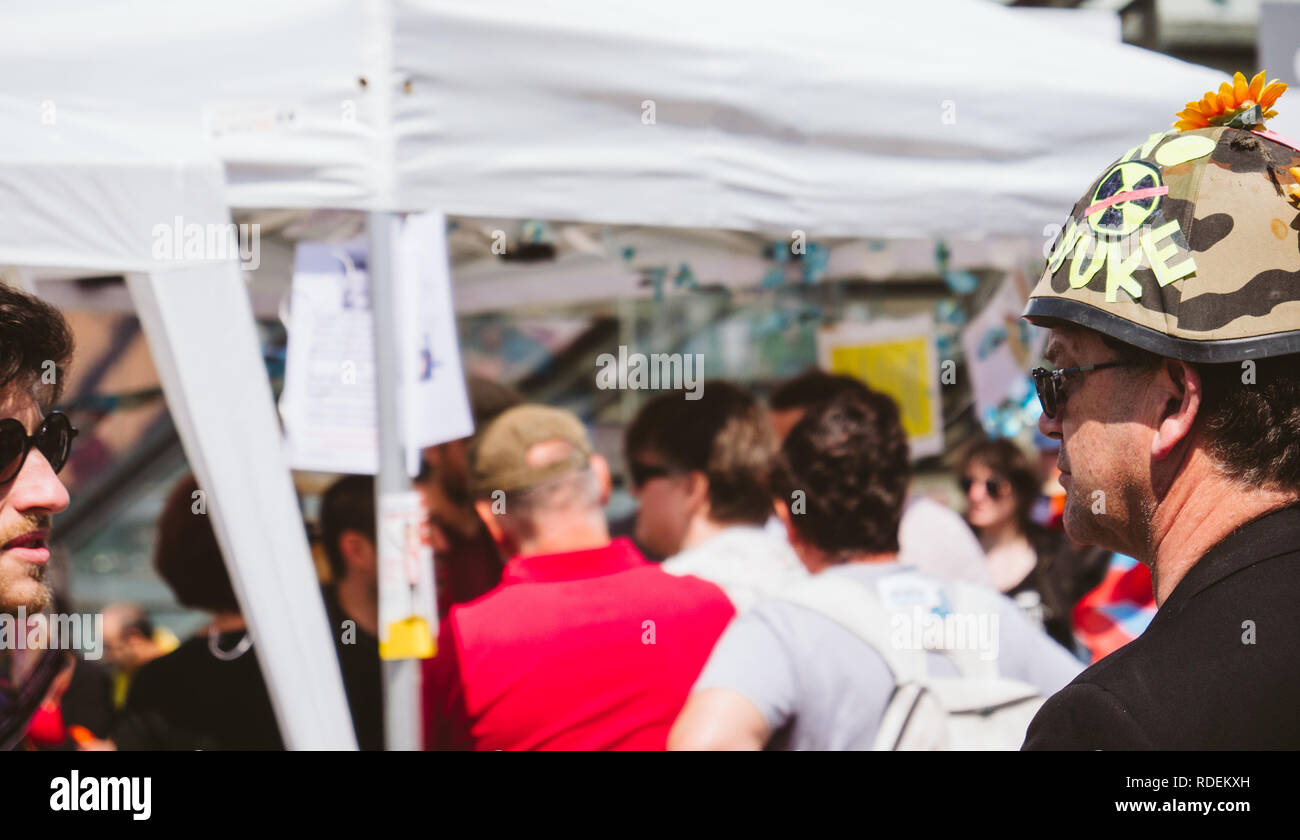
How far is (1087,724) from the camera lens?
1070 millimetres

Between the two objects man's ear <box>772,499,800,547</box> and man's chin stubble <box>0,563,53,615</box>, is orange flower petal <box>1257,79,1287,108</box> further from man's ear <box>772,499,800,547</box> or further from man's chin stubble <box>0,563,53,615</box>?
man's chin stubble <box>0,563,53,615</box>

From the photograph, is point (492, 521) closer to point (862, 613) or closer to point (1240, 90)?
point (862, 613)

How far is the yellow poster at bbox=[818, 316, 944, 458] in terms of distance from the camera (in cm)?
398

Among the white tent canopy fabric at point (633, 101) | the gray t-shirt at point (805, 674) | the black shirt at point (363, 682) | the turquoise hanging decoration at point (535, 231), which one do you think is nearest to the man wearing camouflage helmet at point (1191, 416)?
the gray t-shirt at point (805, 674)

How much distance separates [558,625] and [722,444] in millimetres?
855

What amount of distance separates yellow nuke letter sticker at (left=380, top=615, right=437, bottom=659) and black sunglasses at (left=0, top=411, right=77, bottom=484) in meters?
0.68

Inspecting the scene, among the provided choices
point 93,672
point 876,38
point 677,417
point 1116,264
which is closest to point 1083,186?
point 876,38

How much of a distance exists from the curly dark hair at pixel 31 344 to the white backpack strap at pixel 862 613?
54.8 inches

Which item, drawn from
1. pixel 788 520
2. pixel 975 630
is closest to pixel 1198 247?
pixel 975 630

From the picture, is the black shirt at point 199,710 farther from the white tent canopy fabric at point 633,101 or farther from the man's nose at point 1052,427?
the man's nose at point 1052,427

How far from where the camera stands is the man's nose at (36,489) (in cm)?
156
